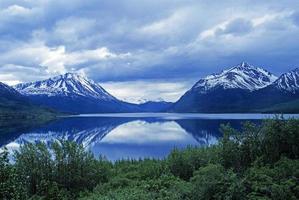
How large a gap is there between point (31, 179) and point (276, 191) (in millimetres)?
21939

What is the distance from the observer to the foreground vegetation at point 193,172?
854 inches

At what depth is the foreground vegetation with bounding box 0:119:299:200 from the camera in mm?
21688

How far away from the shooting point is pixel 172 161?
36219mm

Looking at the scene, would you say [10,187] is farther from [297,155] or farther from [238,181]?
[297,155]

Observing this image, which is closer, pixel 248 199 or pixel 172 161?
pixel 248 199

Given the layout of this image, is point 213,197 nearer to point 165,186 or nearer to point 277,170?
point 277,170

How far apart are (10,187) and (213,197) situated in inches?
438

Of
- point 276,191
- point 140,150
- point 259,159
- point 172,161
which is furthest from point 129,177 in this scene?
point 140,150

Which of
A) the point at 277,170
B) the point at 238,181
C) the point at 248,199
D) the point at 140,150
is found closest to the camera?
the point at 248,199

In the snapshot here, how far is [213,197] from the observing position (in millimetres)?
21469

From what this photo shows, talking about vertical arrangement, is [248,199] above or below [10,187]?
below

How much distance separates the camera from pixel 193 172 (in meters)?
27.4

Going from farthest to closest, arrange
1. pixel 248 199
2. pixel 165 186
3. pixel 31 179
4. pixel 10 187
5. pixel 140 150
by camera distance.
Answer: pixel 140 150 → pixel 31 179 → pixel 165 186 → pixel 248 199 → pixel 10 187

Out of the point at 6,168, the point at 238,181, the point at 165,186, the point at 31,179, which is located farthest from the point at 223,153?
the point at 6,168
